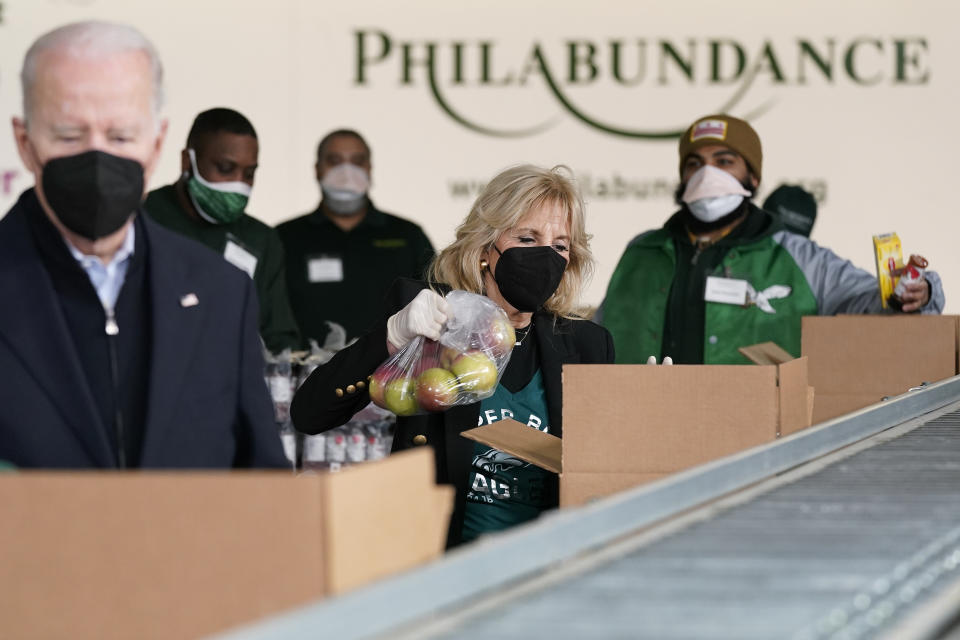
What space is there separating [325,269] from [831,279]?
224 centimetres

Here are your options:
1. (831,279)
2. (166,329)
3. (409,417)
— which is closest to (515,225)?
(409,417)

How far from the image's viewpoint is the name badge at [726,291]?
415 centimetres

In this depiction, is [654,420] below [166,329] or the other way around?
below

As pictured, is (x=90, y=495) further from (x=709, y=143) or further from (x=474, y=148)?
(x=474, y=148)

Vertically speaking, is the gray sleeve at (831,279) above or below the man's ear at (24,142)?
below

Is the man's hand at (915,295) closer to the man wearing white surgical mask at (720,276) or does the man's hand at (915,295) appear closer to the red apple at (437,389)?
the man wearing white surgical mask at (720,276)

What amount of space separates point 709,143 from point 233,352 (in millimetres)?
2816

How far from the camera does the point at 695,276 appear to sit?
14.0 feet

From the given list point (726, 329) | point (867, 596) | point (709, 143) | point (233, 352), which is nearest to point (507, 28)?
point (709, 143)

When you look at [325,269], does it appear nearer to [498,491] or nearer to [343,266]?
[343,266]

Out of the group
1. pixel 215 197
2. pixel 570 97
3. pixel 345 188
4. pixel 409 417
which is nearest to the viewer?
pixel 409 417

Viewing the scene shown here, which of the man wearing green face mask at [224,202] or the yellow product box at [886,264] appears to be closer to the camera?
the yellow product box at [886,264]

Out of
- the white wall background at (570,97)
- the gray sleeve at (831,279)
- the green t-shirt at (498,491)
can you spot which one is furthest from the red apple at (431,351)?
the white wall background at (570,97)

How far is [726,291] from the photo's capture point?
4168 millimetres
